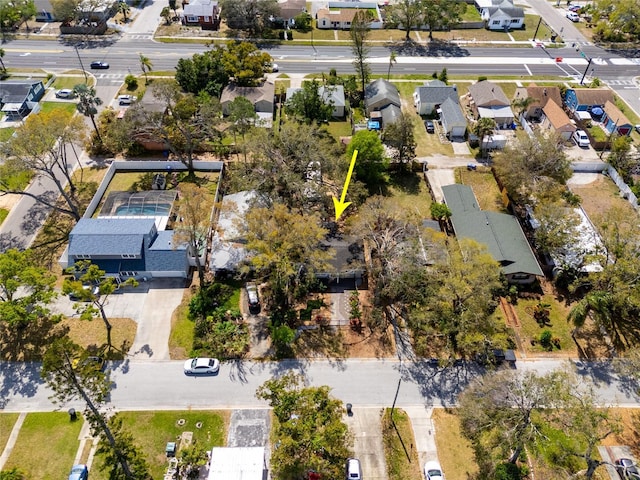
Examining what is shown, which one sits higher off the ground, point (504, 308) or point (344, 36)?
point (344, 36)

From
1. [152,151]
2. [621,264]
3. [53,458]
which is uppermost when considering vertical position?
[621,264]

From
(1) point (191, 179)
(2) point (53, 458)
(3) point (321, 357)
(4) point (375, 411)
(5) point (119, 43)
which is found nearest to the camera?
(2) point (53, 458)

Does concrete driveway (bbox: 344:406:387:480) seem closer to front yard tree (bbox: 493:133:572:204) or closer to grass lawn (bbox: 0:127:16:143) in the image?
front yard tree (bbox: 493:133:572:204)

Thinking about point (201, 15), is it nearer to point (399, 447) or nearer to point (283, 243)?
point (283, 243)

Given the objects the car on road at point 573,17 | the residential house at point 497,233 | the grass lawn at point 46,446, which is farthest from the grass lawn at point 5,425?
the car on road at point 573,17

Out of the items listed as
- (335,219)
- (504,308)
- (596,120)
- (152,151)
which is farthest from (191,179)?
(596,120)

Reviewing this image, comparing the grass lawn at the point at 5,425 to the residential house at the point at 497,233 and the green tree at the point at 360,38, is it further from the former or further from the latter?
the green tree at the point at 360,38

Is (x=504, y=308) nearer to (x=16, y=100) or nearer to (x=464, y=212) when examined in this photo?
(x=464, y=212)

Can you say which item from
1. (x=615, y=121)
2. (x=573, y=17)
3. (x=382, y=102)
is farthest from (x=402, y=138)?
(x=573, y=17)
